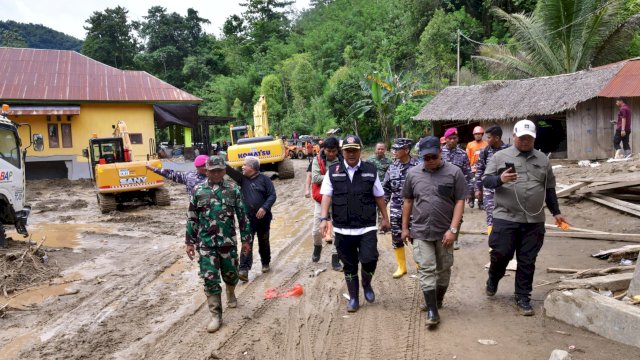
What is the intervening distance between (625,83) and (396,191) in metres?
12.2

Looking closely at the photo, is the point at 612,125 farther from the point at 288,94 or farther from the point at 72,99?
the point at 288,94

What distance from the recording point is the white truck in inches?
376

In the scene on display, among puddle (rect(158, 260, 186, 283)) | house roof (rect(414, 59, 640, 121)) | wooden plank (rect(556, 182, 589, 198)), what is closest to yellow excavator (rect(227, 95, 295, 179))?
house roof (rect(414, 59, 640, 121))

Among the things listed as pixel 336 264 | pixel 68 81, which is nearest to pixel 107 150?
pixel 68 81

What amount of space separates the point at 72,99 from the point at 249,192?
23174 millimetres

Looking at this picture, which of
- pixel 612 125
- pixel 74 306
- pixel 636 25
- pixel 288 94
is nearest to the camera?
pixel 74 306

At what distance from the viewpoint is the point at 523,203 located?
4828 mm

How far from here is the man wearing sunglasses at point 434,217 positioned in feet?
15.4

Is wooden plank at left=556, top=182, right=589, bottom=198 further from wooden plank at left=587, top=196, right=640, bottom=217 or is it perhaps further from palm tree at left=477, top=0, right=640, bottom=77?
palm tree at left=477, top=0, right=640, bottom=77

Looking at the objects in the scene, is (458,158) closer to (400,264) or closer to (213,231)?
(400,264)

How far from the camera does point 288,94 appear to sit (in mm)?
49562

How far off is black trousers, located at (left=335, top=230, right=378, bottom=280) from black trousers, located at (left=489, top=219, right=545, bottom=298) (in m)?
1.16

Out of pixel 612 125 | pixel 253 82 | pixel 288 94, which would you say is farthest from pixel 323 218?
pixel 253 82

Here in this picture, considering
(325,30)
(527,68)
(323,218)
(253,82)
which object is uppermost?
(325,30)
